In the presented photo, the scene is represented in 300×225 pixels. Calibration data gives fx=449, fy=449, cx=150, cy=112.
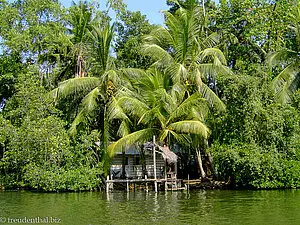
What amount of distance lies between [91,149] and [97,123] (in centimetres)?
198

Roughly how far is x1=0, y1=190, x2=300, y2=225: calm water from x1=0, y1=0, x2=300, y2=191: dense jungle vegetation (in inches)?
130

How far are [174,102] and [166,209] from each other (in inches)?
339

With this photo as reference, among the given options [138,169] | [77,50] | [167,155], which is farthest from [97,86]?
[138,169]

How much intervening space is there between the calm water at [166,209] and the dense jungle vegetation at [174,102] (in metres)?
3.29

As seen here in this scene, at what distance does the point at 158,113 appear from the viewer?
75.0 ft

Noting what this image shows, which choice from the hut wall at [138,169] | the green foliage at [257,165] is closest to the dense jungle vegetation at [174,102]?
the green foliage at [257,165]

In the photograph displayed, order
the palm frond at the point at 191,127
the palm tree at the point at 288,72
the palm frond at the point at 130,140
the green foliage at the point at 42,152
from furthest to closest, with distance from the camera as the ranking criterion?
the palm tree at the point at 288,72, the green foliage at the point at 42,152, the palm frond at the point at 130,140, the palm frond at the point at 191,127

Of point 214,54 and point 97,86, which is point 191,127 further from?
point 97,86

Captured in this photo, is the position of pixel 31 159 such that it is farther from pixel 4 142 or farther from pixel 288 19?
pixel 288 19

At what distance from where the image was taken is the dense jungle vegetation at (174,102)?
75.4 ft

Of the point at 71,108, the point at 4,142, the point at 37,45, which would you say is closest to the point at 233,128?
the point at 71,108

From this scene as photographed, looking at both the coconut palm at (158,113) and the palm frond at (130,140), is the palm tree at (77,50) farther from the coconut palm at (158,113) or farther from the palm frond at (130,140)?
the palm frond at (130,140)

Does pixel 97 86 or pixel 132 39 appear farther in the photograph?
pixel 132 39

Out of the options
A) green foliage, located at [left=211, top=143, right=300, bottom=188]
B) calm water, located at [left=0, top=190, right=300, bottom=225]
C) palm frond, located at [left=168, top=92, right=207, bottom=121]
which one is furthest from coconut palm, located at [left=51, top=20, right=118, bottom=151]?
green foliage, located at [left=211, top=143, right=300, bottom=188]
